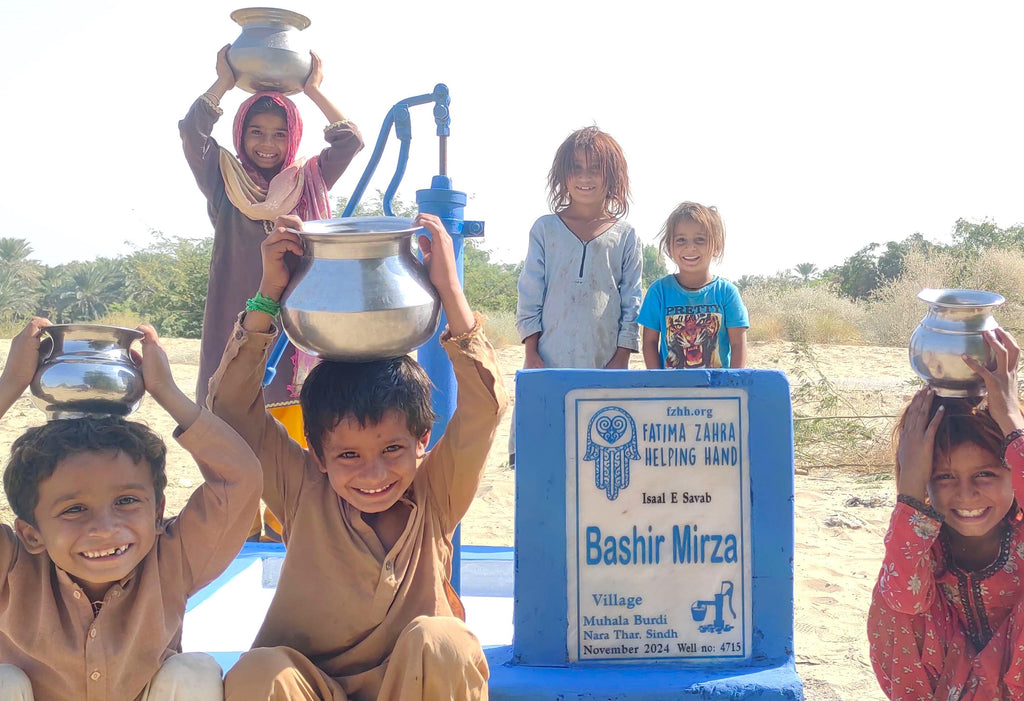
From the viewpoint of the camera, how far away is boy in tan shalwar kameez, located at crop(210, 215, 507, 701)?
2189 millimetres

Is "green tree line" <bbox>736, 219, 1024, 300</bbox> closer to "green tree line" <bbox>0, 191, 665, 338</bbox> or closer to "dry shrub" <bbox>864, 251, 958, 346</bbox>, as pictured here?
"dry shrub" <bbox>864, 251, 958, 346</bbox>

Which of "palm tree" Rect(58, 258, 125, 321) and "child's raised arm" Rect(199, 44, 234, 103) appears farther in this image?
"palm tree" Rect(58, 258, 125, 321)

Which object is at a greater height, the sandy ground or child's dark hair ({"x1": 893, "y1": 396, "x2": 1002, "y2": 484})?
child's dark hair ({"x1": 893, "y1": 396, "x2": 1002, "y2": 484})

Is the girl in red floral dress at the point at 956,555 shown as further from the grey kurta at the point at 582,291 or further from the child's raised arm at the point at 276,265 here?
the grey kurta at the point at 582,291

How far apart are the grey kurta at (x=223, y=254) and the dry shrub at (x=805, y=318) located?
11.0m

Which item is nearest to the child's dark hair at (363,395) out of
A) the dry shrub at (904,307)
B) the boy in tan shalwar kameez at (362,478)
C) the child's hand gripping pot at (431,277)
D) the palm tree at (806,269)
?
the boy in tan shalwar kameez at (362,478)

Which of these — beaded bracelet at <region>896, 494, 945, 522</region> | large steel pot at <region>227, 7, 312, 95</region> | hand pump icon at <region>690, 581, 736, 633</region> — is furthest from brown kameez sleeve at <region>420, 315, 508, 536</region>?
large steel pot at <region>227, 7, 312, 95</region>

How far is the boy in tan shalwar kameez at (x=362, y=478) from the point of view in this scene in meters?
2.19

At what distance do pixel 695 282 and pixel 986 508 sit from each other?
178cm

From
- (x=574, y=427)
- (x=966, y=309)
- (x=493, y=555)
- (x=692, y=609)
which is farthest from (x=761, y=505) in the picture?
(x=493, y=555)

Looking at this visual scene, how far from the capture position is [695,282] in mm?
3975

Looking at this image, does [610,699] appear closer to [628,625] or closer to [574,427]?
[628,625]

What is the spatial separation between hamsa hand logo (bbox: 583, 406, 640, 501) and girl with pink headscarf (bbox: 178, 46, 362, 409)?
5.87 feet

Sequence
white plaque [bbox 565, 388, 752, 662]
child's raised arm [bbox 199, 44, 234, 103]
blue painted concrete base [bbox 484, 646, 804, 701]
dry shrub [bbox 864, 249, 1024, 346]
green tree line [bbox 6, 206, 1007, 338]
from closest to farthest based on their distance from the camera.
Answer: blue painted concrete base [bbox 484, 646, 804, 701]
white plaque [bbox 565, 388, 752, 662]
child's raised arm [bbox 199, 44, 234, 103]
dry shrub [bbox 864, 249, 1024, 346]
green tree line [bbox 6, 206, 1007, 338]
